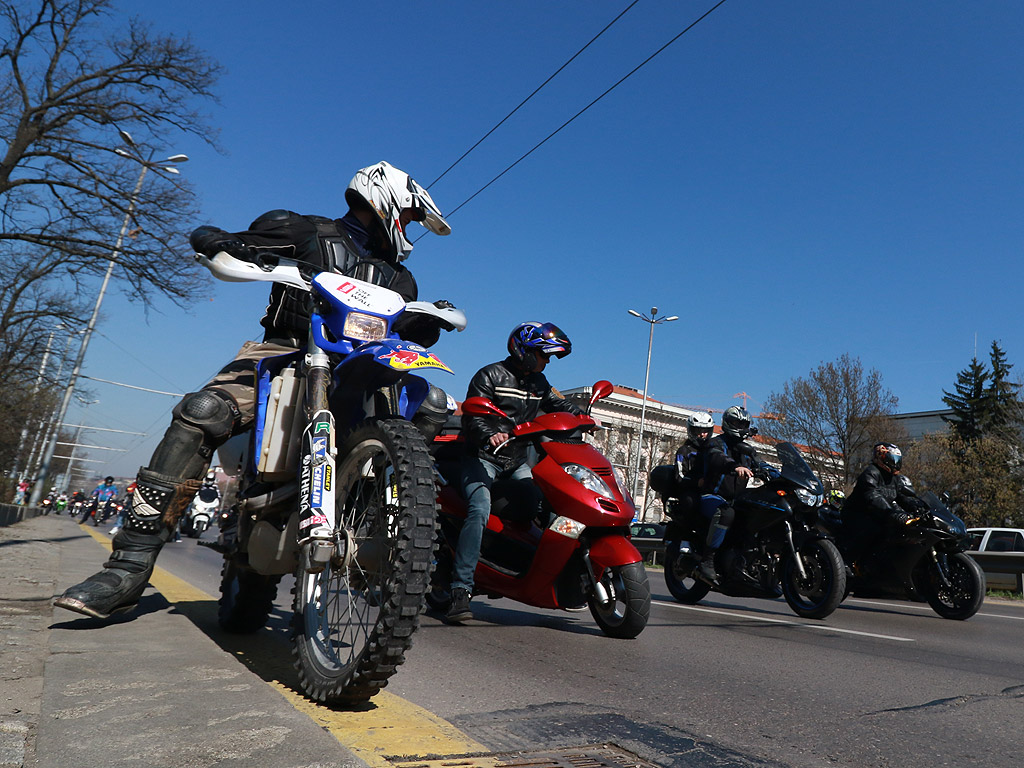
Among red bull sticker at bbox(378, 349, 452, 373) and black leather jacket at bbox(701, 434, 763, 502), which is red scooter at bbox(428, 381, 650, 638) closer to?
red bull sticker at bbox(378, 349, 452, 373)

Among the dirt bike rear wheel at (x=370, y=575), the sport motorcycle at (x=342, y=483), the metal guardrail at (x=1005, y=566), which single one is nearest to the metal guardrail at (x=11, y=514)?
the sport motorcycle at (x=342, y=483)

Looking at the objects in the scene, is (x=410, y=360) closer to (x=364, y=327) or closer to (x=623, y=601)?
(x=364, y=327)

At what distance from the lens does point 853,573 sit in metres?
8.66

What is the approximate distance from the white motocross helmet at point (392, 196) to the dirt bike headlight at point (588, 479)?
197 cm

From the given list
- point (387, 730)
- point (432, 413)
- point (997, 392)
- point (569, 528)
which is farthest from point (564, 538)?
point (997, 392)

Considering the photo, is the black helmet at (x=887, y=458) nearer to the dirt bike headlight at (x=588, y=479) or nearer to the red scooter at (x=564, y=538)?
the red scooter at (x=564, y=538)

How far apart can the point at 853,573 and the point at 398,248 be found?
22.8 ft

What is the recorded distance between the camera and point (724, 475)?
8.34m

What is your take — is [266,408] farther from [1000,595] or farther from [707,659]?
[1000,595]

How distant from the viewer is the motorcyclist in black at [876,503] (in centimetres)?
833

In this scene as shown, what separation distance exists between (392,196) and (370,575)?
1815mm

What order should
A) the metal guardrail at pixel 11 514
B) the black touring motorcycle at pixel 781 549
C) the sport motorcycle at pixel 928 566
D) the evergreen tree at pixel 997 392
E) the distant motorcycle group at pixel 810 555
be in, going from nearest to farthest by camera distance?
the black touring motorcycle at pixel 781 549, the distant motorcycle group at pixel 810 555, the sport motorcycle at pixel 928 566, the metal guardrail at pixel 11 514, the evergreen tree at pixel 997 392

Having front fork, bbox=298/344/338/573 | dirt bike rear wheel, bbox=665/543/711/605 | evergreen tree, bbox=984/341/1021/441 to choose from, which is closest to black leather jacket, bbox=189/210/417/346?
front fork, bbox=298/344/338/573

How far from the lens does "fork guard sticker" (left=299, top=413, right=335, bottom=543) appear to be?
2.68m
